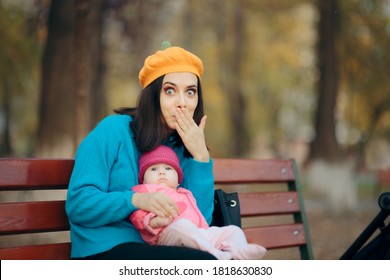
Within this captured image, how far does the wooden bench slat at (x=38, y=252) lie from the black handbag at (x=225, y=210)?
72 cm

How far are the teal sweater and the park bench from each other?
174mm

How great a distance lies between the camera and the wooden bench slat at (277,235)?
3.57 m

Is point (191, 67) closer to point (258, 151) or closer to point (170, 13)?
point (170, 13)

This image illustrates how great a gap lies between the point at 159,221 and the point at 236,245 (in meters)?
0.34

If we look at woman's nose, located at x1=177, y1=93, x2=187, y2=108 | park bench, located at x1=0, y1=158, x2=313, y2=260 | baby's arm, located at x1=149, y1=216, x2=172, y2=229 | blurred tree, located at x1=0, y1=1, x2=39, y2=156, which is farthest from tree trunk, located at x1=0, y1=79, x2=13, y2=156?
baby's arm, located at x1=149, y1=216, x2=172, y2=229

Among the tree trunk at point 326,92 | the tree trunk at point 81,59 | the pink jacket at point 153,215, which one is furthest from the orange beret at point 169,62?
the tree trunk at point 326,92

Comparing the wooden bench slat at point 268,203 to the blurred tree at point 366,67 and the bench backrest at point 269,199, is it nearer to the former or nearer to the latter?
the bench backrest at point 269,199

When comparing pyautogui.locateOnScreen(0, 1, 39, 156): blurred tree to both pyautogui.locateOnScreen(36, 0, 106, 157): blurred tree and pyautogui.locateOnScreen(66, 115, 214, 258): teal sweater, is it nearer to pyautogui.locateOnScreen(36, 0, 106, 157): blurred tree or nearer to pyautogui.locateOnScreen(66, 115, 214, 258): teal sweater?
pyautogui.locateOnScreen(36, 0, 106, 157): blurred tree

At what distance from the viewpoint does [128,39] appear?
1404 centimetres

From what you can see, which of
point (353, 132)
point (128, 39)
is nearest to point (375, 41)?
point (353, 132)

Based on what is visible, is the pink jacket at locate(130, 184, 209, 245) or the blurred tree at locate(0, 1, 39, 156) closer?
the pink jacket at locate(130, 184, 209, 245)

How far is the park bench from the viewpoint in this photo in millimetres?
2795

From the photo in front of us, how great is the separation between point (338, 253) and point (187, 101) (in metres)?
4.63

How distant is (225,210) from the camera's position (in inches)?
119
